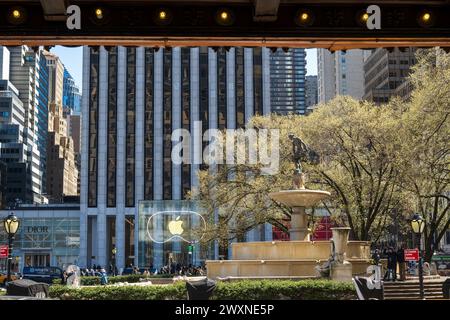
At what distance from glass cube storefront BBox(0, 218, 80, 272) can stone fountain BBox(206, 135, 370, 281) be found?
6841cm

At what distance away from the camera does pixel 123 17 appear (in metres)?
11.4

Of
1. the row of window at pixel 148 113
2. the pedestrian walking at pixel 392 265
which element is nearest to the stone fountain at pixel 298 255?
the pedestrian walking at pixel 392 265

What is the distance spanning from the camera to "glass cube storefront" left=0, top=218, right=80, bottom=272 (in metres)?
92.8

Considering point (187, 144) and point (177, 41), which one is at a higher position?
point (187, 144)

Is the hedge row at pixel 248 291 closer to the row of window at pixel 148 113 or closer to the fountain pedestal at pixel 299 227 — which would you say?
the fountain pedestal at pixel 299 227

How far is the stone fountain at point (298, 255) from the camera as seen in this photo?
23594 millimetres

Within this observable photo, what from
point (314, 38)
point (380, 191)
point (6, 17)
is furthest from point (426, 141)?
point (6, 17)

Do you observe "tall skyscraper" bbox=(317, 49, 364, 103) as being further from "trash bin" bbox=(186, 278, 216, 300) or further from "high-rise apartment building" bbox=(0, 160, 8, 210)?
"trash bin" bbox=(186, 278, 216, 300)

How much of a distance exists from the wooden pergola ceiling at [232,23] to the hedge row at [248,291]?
9648 mm

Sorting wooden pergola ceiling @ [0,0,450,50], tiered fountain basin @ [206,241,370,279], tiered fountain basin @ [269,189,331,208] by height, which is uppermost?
wooden pergola ceiling @ [0,0,450,50]

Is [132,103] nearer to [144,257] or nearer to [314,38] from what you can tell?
[144,257]

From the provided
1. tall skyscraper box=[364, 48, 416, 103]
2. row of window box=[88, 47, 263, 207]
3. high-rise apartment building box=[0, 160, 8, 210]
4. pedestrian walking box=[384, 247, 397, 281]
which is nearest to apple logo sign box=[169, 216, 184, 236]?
row of window box=[88, 47, 263, 207]

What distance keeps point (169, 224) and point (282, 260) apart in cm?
6191

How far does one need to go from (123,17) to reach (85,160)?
82197 millimetres
